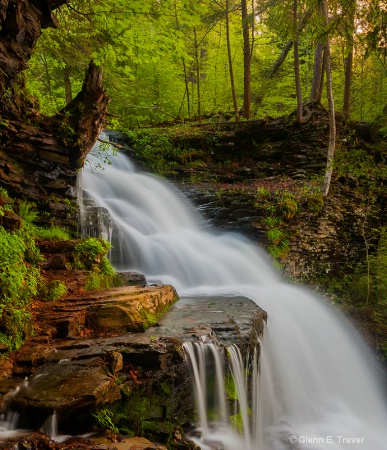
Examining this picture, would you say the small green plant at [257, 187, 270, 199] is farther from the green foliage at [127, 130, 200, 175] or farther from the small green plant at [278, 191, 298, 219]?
the green foliage at [127, 130, 200, 175]

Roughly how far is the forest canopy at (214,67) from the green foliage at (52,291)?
410 centimetres

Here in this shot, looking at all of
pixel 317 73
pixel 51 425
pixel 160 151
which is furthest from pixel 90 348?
pixel 317 73

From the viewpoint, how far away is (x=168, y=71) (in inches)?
699

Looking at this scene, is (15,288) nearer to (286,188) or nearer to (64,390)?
(64,390)

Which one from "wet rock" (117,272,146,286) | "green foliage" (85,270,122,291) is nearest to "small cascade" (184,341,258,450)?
"green foliage" (85,270,122,291)

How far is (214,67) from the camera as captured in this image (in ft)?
63.4

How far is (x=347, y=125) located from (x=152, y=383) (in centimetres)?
1263

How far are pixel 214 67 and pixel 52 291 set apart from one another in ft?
56.7

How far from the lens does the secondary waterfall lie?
5.66 m

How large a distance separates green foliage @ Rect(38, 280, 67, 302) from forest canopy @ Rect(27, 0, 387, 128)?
410 centimetres

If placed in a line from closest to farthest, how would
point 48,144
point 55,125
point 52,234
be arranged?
1. point 52,234
2. point 48,144
3. point 55,125

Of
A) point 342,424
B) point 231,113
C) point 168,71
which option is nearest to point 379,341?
point 342,424

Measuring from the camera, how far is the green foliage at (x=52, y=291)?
509 centimetres

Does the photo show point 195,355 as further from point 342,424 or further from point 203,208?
point 203,208
